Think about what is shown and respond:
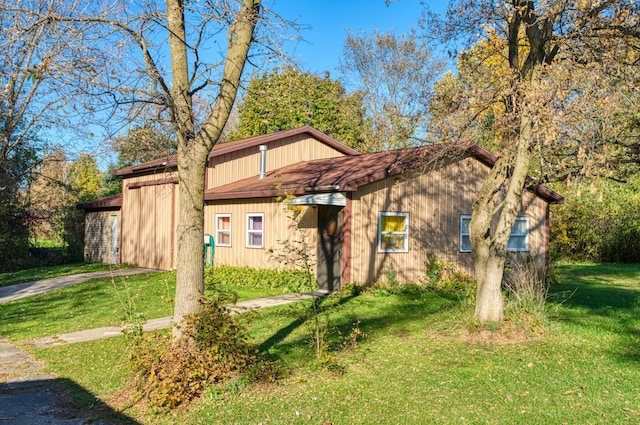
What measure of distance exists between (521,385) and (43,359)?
6.75m

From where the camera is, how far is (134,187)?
2131 centimetres

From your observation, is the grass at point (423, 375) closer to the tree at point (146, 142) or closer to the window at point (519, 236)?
the tree at point (146, 142)

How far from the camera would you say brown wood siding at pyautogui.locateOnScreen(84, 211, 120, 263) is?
940 inches

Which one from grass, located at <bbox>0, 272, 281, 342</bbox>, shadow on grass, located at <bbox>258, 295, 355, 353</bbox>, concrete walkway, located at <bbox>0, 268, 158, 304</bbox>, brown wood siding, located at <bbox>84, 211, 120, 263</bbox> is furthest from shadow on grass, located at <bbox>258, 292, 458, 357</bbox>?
brown wood siding, located at <bbox>84, 211, 120, 263</bbox>

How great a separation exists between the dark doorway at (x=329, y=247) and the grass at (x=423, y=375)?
3.43 m

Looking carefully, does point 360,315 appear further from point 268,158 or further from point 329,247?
point 268,158

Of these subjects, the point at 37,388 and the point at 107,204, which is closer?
the point at 37,388

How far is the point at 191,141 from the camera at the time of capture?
6762 millimetres

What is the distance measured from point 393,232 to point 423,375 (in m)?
8.29

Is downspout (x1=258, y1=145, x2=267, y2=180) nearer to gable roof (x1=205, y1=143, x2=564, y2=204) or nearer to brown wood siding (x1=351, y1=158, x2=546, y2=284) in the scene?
gable roof (x1=205, y1=143, x2=564, y2=204)

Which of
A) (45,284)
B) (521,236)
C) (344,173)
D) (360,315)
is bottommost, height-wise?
(360,315)

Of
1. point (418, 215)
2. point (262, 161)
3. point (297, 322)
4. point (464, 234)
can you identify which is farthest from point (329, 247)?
point (262, 161)

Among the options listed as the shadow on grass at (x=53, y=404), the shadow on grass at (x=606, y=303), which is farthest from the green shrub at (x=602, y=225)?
the shadow on grass at (x=53, y=404)

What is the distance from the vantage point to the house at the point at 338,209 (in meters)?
14.1
